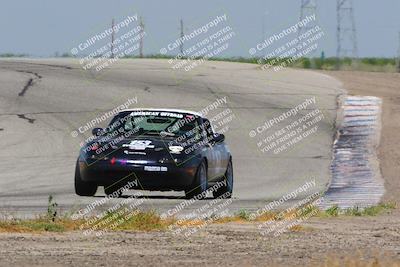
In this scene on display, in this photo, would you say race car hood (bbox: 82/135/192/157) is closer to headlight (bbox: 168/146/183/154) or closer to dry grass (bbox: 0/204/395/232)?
headlight (bbox: 168/146/183/154)

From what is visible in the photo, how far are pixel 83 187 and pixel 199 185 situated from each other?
172 centimetres

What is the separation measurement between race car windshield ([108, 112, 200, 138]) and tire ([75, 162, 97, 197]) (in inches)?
37.1

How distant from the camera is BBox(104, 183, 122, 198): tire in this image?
20.1m

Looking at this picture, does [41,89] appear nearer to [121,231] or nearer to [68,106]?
[68,106]

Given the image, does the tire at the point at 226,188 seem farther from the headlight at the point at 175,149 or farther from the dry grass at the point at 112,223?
the dry grass at the point at 112,223

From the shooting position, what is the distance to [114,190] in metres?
20.2

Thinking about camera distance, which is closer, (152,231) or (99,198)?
(152,231)

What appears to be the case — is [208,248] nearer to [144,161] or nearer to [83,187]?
[144,161]

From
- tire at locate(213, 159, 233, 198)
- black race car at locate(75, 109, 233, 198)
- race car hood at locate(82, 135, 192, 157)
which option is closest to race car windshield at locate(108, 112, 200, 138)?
black race car at locate(75, 109, 233, 198)

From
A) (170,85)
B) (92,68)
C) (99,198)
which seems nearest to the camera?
(99,198)

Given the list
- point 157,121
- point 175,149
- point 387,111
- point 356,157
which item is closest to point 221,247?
point 175,149

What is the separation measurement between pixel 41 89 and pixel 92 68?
761 cm

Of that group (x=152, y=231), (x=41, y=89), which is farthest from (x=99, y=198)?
(x=41, y=89)

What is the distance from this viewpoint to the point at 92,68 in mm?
Answer: 46594
